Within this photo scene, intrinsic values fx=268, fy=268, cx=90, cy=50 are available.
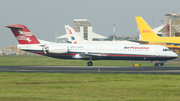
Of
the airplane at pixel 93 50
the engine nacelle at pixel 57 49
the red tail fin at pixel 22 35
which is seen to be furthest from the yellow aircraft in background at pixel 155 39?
the red tail fin at pixel 22 35

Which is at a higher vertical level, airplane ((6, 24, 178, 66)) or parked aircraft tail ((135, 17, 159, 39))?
parked aircraft tail ((135, 17, 159, 39))

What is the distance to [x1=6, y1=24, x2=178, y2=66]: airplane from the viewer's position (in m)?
43.0

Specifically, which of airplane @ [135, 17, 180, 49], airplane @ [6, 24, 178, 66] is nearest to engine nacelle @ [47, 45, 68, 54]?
airplane @ [6, 24, 178, 66]

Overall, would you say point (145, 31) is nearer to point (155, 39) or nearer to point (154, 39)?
point (154, 39)

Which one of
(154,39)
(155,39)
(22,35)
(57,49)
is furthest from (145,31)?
(22,35)

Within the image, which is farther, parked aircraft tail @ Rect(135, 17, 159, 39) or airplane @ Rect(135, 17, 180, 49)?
parked aircraft tail @ Rect(135, 17, 159, 39)

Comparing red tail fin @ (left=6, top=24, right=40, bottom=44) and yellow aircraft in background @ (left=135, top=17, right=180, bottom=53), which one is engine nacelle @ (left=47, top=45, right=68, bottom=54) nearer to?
red tail fin @ (left=6, top=24, right=40, bottom=44)

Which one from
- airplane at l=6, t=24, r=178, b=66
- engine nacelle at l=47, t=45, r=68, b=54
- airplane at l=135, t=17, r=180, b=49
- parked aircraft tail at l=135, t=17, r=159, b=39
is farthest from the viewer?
parked aircraft tail at l=135, t=17, r=159, b=39

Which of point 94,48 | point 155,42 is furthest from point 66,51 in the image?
point 155,42

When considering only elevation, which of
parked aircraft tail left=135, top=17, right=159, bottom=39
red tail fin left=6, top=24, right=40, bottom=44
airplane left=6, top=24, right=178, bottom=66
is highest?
parked aircraft tail left=135, top=17, right=159, bottom=39

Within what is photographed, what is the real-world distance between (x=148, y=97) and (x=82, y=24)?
15062cm

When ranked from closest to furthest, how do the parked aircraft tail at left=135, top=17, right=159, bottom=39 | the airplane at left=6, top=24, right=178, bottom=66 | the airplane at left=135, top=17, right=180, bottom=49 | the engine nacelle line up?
the engine nacelle
the airplane at left=6, top=24, right=178, bottom=66
the airplane at left=135, top=17, right=180, bottom=49
the parked aircraft tail at left=135, top=17, right=159, bottom=39

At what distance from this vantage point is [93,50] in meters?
43.5

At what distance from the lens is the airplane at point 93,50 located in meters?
43.0
